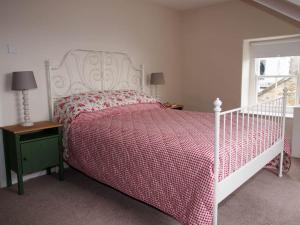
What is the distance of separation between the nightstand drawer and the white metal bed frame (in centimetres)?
48

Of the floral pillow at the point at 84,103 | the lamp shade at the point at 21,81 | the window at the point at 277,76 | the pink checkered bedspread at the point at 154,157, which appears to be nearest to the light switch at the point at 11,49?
the lamp shade at the point at 21,81

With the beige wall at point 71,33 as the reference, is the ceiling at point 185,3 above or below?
above

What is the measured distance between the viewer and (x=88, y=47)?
3309mm

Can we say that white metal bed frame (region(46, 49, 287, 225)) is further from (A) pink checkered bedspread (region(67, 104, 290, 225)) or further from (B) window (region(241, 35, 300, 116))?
(B) window (region(241, 35, 300, 116))

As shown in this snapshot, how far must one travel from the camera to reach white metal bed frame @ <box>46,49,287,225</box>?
183 cm

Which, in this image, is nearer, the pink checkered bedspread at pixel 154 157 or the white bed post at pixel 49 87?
the pink checkered bedspread at pixel 154 157

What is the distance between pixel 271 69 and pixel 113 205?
3.23 m

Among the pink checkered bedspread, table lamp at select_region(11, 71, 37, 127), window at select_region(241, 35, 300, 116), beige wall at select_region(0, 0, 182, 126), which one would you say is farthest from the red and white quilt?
window at select_region(241, 35, 300, 116)

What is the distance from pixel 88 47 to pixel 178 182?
7.54ft

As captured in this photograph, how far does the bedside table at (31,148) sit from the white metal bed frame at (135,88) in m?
0.39

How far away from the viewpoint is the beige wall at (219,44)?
12.3ft

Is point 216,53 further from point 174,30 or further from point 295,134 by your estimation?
point 295,134

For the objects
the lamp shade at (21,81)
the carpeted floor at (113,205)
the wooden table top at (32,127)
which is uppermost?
the lamp shade at (21,81)

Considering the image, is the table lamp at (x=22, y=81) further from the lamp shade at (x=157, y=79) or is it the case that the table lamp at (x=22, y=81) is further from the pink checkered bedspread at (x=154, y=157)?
the lamp shade at (x=157, y=79)
